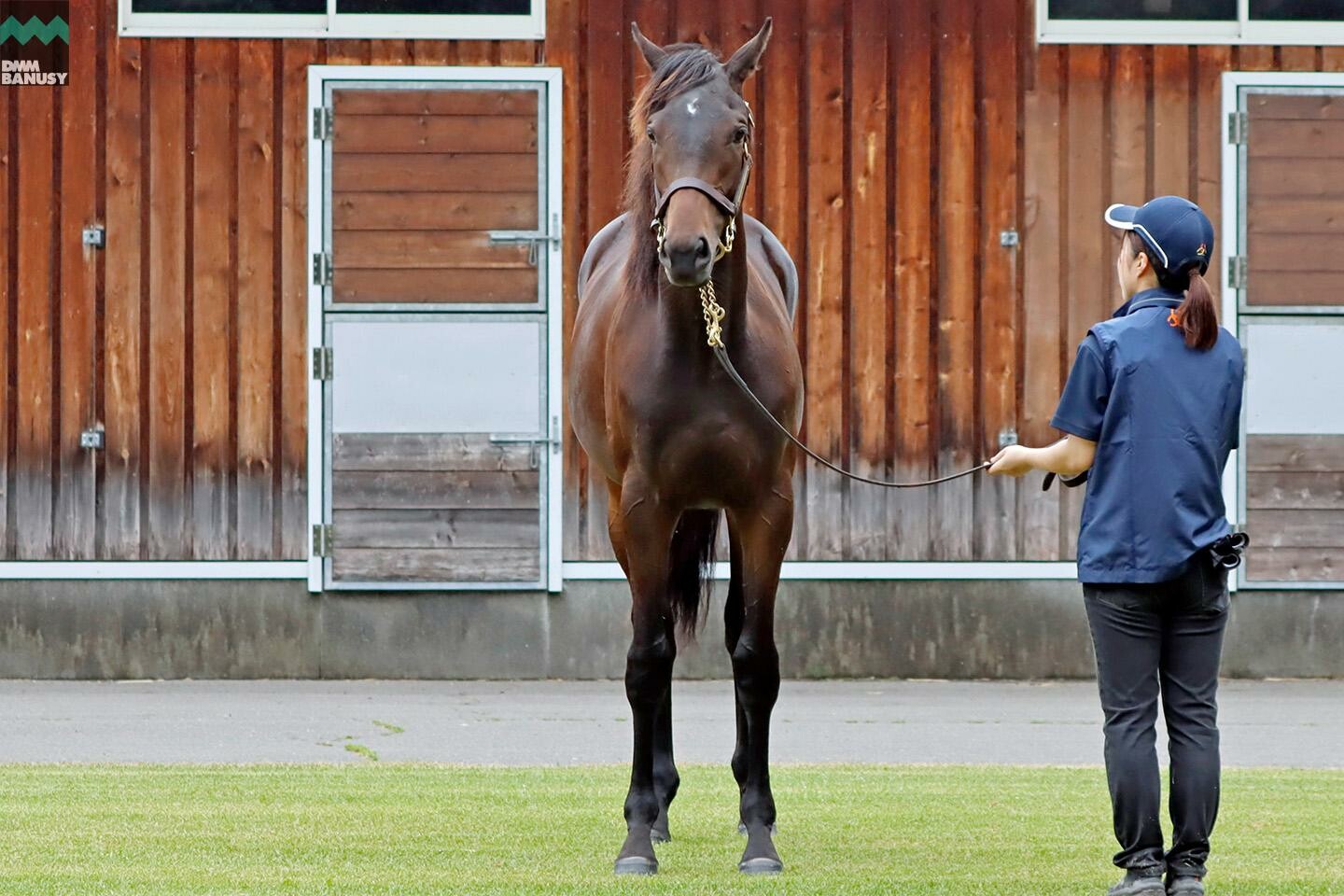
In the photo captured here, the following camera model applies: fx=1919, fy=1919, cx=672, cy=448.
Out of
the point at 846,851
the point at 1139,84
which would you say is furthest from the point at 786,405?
the point at 1139,84

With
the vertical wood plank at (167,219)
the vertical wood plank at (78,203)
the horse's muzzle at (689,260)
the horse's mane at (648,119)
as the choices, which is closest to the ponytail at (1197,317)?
the horse's muzzle at (689,260)

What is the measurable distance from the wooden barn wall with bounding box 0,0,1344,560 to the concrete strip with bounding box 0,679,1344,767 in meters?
A: 0.89

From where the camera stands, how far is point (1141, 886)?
4605 millimetres

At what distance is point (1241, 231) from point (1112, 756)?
757 cm

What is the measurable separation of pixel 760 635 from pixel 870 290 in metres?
5.93

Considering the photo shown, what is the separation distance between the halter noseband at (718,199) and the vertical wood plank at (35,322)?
683 centimetres

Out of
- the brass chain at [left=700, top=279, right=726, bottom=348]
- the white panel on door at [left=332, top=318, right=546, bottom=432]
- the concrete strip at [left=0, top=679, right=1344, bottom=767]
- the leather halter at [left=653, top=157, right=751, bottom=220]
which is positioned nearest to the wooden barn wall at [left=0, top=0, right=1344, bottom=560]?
the white panel on door at [left=332, top=318, right=546, bottom=432]

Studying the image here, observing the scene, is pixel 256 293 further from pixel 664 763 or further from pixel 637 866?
pixel 637 866

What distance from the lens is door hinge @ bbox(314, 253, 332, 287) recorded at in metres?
11.3

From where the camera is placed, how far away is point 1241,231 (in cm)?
1154

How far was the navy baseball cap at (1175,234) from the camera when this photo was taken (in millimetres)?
4668

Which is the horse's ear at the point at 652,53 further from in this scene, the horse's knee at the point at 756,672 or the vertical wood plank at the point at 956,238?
the vertical wood plank at the point at 956,238

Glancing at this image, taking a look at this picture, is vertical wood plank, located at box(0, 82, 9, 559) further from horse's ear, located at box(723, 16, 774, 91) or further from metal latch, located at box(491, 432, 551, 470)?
horse's ear, located at box(723, 16, 774, 91)

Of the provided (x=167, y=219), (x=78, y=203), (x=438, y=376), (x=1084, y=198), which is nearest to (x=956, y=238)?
(x=1084, y=198)
